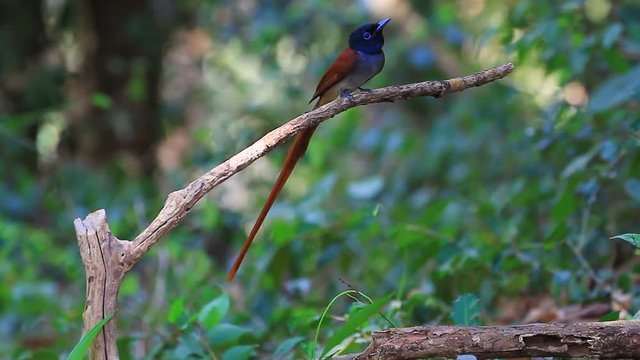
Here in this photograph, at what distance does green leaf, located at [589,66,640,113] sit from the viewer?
131 inches

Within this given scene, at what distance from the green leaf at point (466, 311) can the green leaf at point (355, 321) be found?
20 cm

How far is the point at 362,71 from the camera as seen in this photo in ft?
10.1

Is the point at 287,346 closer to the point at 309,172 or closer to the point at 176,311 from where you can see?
the point at 176,311

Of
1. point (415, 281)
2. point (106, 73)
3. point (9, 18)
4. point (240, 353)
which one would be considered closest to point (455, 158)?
point (415, 281)

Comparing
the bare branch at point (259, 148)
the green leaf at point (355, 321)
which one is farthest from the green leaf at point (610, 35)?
the green leaf at point (355, 321)

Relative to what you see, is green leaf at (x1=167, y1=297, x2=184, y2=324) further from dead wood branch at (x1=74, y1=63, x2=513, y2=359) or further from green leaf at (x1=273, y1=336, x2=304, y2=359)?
dead wood branch at (x1=74, y1=63, x2=513, y2=359)

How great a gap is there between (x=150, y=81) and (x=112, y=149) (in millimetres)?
604

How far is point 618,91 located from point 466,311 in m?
1.38

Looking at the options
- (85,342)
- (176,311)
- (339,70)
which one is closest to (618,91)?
(339,70)

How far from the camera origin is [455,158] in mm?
6465

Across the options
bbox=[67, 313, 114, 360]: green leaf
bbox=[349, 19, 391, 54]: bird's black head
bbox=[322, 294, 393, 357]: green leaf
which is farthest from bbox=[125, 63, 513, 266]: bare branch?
bbox=[349, 19, 391, 54]: bird's black head

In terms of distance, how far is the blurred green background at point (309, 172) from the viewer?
135 inches

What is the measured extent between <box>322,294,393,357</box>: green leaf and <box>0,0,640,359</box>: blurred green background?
151 millimetres

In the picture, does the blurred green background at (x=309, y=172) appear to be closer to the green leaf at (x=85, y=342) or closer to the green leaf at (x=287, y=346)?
the green leaf at (x=287, y=346)
